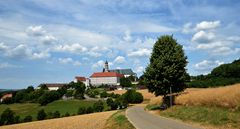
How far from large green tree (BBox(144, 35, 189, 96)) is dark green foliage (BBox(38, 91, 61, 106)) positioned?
96782mm

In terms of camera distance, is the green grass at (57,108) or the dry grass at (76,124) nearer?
the dry grass at (76,124)

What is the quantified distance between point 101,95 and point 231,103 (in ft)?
376

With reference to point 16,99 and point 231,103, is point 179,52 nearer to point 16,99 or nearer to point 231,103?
point 231,103

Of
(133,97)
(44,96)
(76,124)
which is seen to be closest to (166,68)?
(76,124)

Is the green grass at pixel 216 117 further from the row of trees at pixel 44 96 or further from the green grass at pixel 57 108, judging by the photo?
the row of trees at pixel 44 96

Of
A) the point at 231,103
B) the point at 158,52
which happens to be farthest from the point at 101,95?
the point at 231,103

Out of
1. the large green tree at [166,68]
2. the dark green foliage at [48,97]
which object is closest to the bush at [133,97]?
the dark green foliage at [48,97]

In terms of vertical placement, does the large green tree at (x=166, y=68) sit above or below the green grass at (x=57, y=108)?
above

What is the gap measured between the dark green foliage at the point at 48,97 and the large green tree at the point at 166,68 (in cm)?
9678

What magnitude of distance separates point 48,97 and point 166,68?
10164 cm

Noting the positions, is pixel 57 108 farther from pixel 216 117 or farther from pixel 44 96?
pixel 216 117

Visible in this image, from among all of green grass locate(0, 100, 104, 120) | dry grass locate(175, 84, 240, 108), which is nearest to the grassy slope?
green grass locate(0, 100, 104, 120)

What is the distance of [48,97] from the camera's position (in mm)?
133125

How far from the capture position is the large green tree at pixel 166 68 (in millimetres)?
37688
